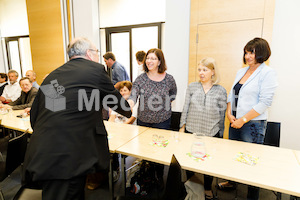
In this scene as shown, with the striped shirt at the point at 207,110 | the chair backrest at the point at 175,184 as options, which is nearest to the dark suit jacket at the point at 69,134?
the chair backrest at the point at 175,184

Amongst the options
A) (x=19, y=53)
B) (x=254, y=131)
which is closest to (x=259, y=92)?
(x=254, y=131)

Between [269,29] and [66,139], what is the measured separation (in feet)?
9.93

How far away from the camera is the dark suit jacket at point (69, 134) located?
1125 mm

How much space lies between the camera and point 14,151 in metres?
1.75

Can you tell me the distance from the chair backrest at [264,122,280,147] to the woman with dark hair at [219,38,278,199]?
41 centimetres

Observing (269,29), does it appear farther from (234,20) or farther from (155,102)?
(155,102)

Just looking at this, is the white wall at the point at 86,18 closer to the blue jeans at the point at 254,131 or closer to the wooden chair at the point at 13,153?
the wooden chair at the point at 13,153

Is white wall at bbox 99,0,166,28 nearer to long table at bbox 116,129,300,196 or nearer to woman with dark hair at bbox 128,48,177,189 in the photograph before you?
woman with dark hair at bbox 128,48,177,189

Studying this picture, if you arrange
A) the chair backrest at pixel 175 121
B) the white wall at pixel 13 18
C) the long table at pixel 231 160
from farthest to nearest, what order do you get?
the white wall at pixel 13 18
the chair backrest at pixel 175 121
the long table at pixel 231 160

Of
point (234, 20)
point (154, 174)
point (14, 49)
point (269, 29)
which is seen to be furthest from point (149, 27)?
point (14, 49)

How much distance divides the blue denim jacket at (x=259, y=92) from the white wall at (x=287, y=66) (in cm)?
126

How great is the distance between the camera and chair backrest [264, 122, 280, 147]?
216 cm

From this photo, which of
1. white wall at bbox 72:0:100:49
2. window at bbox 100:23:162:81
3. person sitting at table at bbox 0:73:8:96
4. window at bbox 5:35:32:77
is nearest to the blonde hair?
window at bbox 100:23:162:81

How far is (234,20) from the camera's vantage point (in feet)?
9.50
